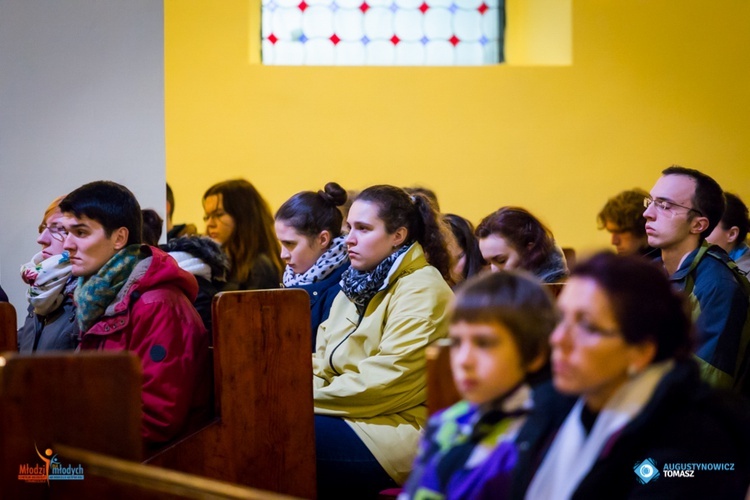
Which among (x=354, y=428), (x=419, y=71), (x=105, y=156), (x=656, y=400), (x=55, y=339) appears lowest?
(x=354, y=428)

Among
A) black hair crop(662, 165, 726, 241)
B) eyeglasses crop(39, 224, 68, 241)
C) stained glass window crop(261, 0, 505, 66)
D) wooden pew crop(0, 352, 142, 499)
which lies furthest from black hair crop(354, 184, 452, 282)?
stained glass window crop(261, 0, 505, 66)

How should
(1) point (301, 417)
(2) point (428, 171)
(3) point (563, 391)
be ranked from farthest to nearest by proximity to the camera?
(2) point (428, 171) → (1) point (301, 417) → (3) point (563, 391)

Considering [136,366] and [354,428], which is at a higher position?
[136,366]

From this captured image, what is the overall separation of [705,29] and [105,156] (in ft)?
14.1

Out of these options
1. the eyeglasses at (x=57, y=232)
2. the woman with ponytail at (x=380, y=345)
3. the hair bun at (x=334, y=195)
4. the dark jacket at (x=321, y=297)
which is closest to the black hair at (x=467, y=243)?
the hair bun at (x=334, y=195)

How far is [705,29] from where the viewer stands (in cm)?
680

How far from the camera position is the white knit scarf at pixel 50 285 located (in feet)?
11.4

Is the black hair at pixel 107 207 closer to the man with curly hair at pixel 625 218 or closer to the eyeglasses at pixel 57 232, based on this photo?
the eyeglasses at pixel 57 232

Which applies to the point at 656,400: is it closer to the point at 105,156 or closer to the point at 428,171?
the point at 105,156

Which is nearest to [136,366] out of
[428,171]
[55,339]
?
[55,339]

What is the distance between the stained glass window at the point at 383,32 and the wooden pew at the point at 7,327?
405 cm

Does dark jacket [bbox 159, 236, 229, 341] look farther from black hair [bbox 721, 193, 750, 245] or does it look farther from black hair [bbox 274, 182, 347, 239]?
black hair [bbox 721, 193, 750, 245]

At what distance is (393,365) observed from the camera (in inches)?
126

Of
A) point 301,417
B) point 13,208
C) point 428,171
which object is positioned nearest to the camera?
point 301,417
